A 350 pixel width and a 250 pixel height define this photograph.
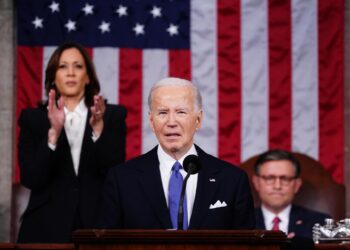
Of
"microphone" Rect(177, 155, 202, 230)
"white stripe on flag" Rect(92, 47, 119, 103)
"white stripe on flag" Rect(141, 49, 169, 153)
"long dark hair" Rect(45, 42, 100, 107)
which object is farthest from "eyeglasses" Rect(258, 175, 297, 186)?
"microphone" Rect(177, 155, 202, 230)

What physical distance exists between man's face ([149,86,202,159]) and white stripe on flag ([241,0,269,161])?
322 centimetres

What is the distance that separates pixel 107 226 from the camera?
173 inches

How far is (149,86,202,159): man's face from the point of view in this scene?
4559 mm

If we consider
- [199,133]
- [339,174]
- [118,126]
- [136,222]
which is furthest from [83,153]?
[339,174]

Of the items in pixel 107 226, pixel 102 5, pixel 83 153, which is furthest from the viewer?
pixel 102 5

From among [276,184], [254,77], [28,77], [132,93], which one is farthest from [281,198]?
[28,77]

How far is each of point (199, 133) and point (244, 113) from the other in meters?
0.37

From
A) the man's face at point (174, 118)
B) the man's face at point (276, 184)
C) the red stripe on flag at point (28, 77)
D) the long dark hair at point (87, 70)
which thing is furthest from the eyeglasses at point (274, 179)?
the man's face at point (174, 118)

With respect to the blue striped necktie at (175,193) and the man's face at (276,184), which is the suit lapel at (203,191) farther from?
the man's face at (276,184)

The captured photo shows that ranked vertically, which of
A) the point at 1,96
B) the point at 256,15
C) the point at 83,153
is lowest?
Result: the point at 83,153

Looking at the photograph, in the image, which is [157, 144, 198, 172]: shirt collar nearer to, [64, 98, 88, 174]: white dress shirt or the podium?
the podium

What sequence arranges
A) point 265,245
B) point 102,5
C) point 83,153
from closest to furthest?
point 265,245 < point 83,153 < point 102,5

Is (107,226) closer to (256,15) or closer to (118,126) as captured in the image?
(118,126)

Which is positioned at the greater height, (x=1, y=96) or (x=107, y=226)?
(x=1, y=96)
